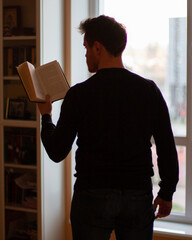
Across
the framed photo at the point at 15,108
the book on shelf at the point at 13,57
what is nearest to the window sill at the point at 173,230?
the framed photo at the point at 15,108

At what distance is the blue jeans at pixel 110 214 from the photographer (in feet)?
4.15

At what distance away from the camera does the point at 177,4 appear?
2514 millimetres

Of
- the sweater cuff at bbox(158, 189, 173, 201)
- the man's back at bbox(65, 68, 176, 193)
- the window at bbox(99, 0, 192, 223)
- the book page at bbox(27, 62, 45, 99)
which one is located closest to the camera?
the man's back at bbox(65, 68, 176, 193)

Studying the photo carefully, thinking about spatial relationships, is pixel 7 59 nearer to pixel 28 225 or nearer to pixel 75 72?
pixel 75 72

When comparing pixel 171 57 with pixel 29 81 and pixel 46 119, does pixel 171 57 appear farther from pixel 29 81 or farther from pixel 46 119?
pixel 46 119

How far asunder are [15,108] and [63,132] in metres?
1.22

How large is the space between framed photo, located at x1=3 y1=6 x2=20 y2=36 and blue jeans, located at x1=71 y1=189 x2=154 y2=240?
146cm

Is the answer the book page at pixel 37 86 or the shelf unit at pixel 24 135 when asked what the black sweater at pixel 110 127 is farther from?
the shelf unit at pixel 24 135

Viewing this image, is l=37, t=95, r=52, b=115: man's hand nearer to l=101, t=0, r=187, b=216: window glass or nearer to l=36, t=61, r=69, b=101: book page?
l=36, t=61, r=69, b=101: book page

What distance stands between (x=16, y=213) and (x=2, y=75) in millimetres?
955

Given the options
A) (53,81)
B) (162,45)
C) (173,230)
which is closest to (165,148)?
(53,81)

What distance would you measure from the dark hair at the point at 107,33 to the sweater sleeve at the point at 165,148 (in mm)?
231

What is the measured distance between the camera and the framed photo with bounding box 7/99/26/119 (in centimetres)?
241

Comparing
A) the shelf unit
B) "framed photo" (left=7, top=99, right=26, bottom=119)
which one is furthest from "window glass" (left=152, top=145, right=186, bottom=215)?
"framed photo" (left=7, top=99, right=26, bottom=119)
